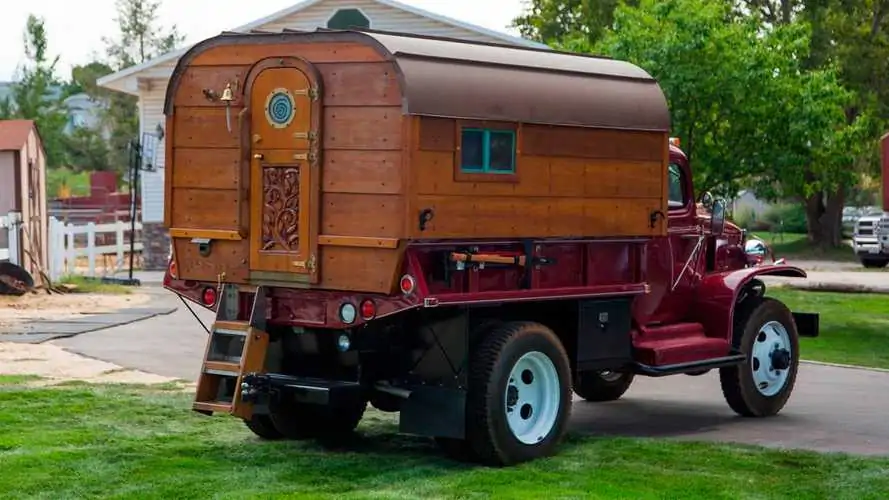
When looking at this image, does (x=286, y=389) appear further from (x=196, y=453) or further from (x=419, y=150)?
(x=419, y=150)

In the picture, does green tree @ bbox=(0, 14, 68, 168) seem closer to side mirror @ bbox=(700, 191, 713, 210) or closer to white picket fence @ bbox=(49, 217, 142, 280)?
white picket fence @ bbox=(49, 217, 142, 280)

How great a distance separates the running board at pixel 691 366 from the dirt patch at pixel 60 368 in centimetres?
430

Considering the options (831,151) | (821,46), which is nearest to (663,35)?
(831,151)

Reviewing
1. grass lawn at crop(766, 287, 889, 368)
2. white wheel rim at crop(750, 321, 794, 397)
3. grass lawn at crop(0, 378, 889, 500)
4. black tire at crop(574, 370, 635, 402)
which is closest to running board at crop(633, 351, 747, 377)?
white wheel rim at crop(750, 321, 794, 397)

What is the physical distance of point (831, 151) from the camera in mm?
22438

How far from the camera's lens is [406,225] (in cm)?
944

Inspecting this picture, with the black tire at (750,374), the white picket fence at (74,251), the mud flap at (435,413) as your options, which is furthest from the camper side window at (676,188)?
the white picket fence at (74,251)

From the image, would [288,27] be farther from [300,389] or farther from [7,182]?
[300,389]

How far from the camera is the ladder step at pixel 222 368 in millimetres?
9891

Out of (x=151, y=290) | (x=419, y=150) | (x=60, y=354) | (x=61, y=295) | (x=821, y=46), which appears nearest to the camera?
(x=419, y=150)

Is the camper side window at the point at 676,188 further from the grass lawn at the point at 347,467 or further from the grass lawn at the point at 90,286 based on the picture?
the grass lawn at the point at 90,286

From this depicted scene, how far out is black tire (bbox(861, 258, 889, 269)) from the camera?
38.0 metres

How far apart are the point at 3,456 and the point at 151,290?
53.5 feet

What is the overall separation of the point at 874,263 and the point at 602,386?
26.5m
